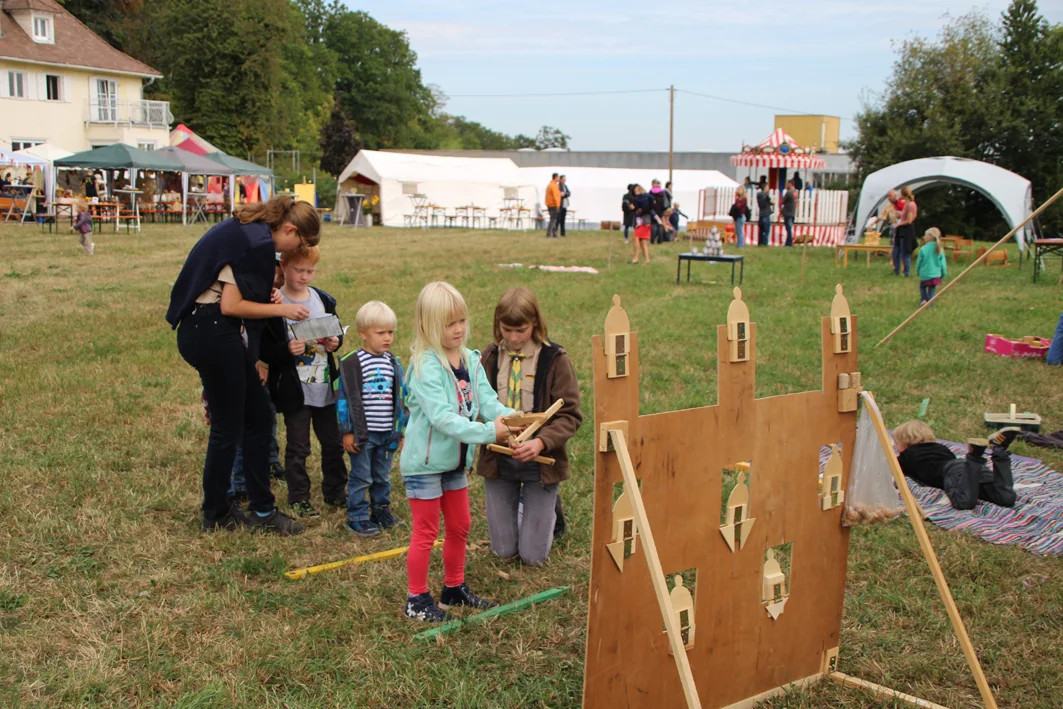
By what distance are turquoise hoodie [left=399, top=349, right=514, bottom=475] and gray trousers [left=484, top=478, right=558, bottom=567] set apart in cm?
66

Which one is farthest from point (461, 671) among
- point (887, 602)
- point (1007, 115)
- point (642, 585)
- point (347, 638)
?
point (1007, 115)

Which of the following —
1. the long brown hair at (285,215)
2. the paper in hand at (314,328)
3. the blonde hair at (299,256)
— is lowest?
the paper in hand at (314,328)

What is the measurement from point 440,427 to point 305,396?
180cm

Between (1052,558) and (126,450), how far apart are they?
18.5 ft

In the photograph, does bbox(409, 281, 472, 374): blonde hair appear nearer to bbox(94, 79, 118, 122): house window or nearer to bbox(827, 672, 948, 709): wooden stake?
bbox(827, 672, 948, 709): wooden stake

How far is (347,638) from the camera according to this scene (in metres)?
4.00

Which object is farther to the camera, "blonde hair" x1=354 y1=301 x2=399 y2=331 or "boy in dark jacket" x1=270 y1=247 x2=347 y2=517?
"boy in dark jacket" x1=270 y1=247 x2=347 y2=517

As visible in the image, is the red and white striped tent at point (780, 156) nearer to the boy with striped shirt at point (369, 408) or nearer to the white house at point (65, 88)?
the boy with striped shirt at point (369, 408)

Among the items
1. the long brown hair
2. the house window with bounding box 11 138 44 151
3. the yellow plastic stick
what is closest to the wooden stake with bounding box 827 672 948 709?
the yellow plastic stick

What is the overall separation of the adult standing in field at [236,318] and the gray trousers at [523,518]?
1139 millimetres

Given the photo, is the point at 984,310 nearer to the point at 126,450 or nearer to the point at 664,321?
the point at 664,321

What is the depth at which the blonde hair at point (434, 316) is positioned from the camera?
4.00m

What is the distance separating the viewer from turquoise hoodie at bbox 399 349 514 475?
3.87 meters

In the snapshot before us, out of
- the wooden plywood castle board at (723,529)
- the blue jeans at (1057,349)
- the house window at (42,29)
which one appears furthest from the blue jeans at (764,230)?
the house window at (42,29)
